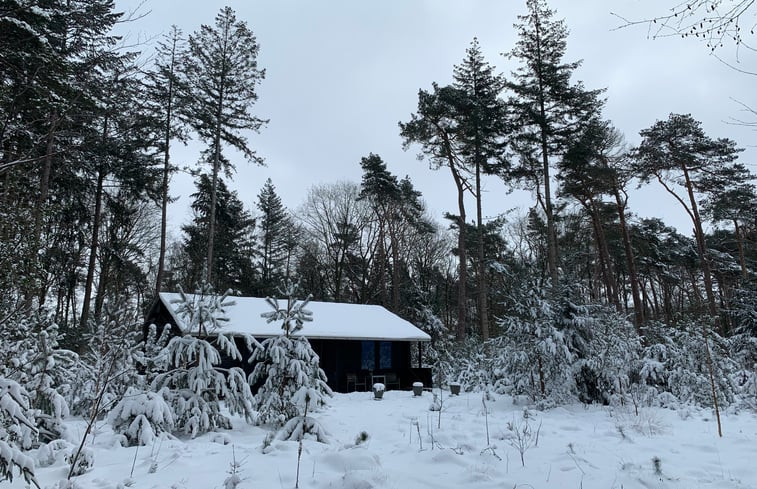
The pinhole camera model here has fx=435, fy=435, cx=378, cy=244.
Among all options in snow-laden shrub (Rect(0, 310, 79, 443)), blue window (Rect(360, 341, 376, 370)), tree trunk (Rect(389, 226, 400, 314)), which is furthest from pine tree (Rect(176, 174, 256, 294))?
snow-laden shrub (Rect(0, 310, 79, 443))

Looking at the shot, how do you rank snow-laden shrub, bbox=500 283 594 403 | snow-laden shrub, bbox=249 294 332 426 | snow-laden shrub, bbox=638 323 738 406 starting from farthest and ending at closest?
snow-laden shrub, bbox=638 323 738 406
snow-laden shrub, bbox=500 283 594 403
snow-laden shrub, bbox=249 294 332 426

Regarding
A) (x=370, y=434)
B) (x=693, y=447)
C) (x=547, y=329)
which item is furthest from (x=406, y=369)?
(x=693, y=447)

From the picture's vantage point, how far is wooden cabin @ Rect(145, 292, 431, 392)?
1587 cm

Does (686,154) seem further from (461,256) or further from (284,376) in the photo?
(284,376)

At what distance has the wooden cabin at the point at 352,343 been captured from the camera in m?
15.9

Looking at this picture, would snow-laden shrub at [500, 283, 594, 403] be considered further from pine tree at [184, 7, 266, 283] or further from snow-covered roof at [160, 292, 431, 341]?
pine tree at [184, 7, 266, 283]

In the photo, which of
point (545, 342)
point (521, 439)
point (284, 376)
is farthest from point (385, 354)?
point (521, 439)

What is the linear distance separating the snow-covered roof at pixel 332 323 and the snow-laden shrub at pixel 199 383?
6.53 m

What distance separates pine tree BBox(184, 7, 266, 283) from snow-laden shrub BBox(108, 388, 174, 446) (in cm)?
1322

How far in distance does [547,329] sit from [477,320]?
21081 mm

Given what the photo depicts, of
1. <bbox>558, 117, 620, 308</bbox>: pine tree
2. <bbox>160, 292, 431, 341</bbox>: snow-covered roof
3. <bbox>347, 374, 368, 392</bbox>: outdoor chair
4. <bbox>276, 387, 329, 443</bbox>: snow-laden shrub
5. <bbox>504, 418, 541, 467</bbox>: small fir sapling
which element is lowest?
<bbox>347, 374, 368, 392</bbox>: outdoor chair

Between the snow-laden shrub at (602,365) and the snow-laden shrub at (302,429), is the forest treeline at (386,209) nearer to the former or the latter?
the snow-laden shrub at (602,365)

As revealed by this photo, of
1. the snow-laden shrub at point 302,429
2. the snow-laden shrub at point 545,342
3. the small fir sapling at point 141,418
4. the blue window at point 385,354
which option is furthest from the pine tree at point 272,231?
the snow-laden shrub at point 302,429

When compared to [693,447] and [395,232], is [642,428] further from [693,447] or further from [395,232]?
[395,232]
